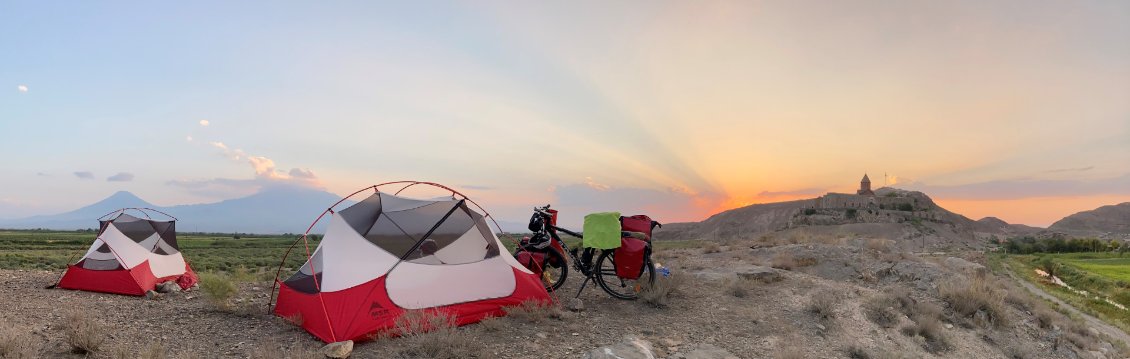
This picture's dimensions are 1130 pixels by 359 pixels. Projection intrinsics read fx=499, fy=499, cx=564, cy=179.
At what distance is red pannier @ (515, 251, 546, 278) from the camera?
9.29m

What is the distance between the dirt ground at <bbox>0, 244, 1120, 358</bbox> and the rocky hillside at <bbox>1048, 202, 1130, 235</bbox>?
196 m

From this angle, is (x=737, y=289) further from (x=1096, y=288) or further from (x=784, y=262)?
(x=1096, y=288)

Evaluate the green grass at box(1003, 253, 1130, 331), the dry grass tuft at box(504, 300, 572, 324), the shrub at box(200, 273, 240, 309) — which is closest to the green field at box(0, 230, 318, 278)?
the shrub at box(200, 273, 240, 309)

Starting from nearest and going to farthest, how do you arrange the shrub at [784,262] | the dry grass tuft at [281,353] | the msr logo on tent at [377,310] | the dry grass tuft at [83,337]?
the dry grass tuft at [281,353] → the dry grass tuft at [83,337] → the msr logo on tent at [377,310] → the shrub at [784,262]

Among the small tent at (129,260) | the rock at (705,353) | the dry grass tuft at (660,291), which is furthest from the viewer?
the small tent at (129,260)

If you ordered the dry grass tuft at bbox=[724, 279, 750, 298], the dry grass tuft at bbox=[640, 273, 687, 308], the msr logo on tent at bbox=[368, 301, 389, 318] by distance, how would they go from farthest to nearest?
the dry grass tuft at bbox=[724, 279, 750, 298], the dry grass tuft at bbox=[640, 273, 687, 308], the msr logo on tent at bbox=[368, 301, 389, 318]

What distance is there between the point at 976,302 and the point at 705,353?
8.48 metres

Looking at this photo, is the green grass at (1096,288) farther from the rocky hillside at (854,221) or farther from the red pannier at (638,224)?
the rocky hillside at (854,221)

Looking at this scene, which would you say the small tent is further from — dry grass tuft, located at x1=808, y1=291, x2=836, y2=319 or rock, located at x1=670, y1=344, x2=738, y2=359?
dry grass tuft, located at x1=808, y1=291, x2=836, y2=319

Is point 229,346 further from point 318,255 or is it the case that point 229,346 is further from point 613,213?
point 613,213

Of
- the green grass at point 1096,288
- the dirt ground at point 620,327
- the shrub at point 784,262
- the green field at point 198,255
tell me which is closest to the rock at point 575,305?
the dirt ground at point 620,327

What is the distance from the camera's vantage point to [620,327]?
7758 millimetres

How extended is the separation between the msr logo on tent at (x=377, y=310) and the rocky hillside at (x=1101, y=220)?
206108mm

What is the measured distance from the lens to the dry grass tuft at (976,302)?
11.0m
